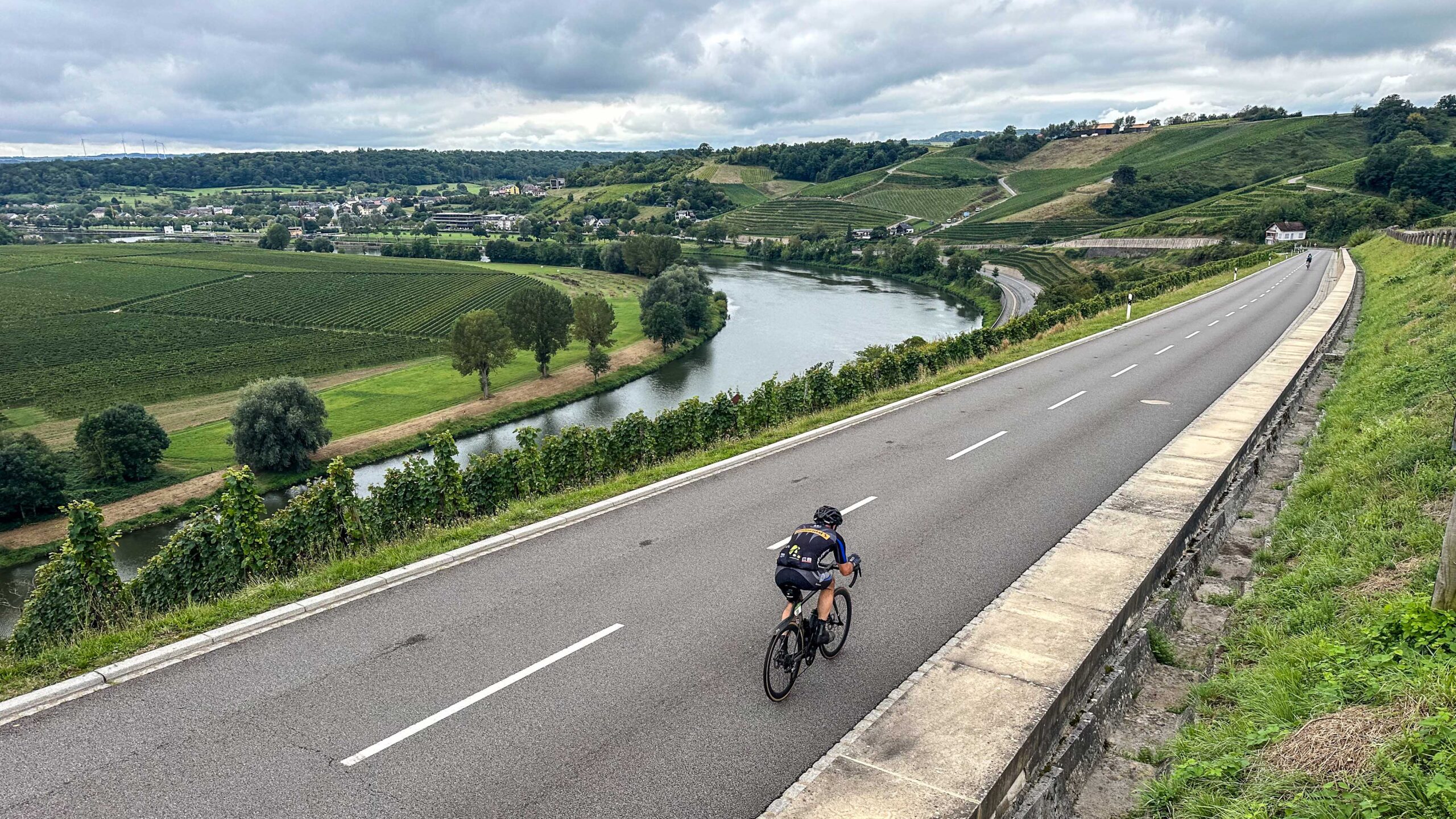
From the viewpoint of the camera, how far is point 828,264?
140 metres

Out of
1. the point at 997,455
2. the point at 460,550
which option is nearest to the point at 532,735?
the point at 460,550

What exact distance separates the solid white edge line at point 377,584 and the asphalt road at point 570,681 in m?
0.18

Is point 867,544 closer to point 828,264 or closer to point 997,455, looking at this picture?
point 997,455

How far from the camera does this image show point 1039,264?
107m

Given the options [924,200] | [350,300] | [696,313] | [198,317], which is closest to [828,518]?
[696,313]

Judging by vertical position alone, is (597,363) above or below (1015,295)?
below

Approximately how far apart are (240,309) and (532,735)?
10437 cm

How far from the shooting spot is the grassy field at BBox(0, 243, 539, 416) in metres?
62.2

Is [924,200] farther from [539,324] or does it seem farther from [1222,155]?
[539,324]

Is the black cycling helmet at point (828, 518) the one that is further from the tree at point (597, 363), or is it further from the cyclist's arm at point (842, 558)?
the tree at point (597, 363)

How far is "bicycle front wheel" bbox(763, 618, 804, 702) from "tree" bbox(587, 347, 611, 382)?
56376 millimetres

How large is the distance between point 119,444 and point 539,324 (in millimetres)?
29580

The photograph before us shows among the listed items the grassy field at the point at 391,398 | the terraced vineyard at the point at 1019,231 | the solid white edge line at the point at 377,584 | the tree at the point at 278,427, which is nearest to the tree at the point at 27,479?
the grassy field at the point at 391,398

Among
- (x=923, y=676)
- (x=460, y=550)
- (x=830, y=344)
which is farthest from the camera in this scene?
(x=830, y=344)
